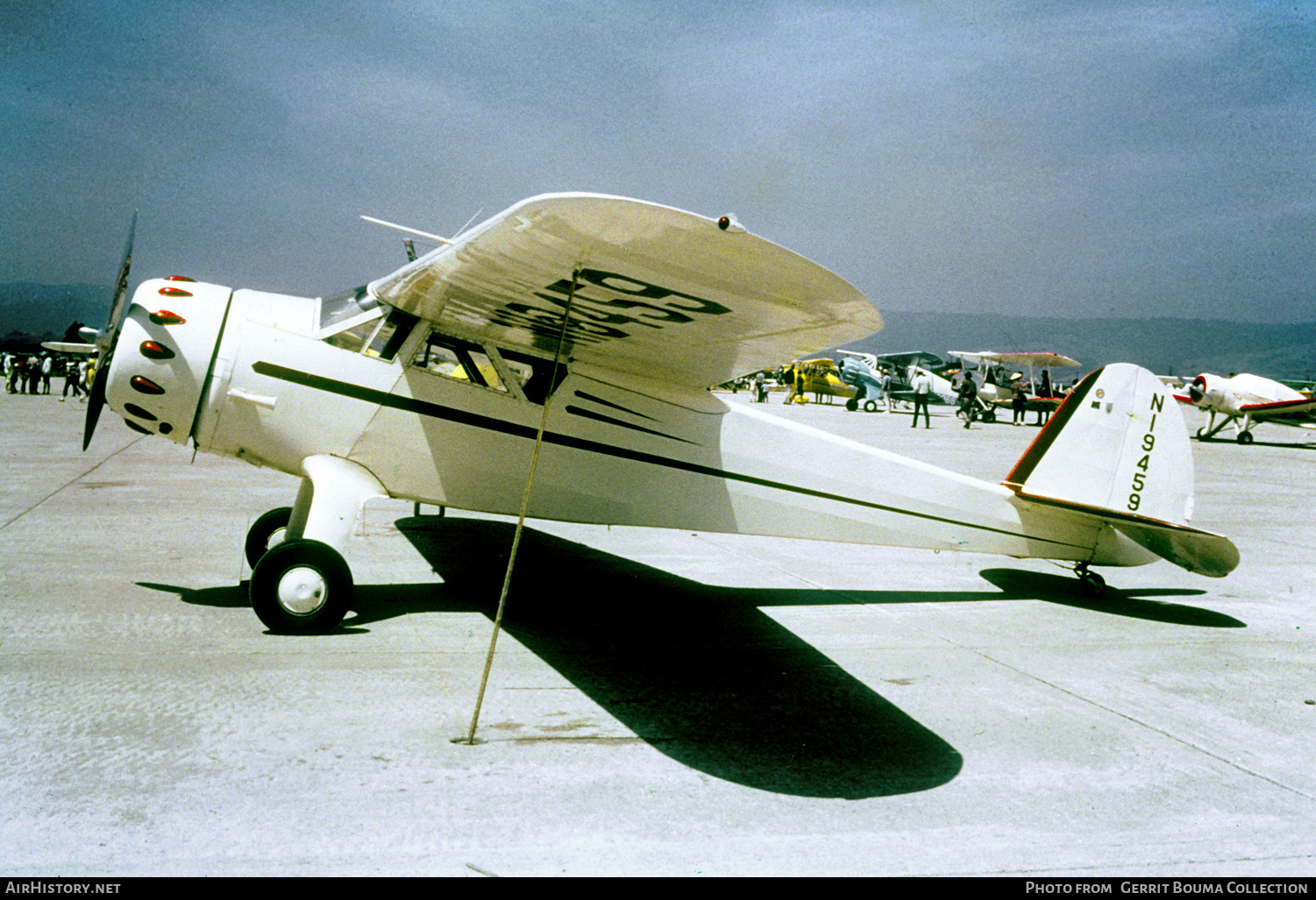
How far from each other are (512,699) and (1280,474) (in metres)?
19.7

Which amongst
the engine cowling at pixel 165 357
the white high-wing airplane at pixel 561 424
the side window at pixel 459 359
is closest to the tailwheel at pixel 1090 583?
the white high-wing airplane at pixel 561 424

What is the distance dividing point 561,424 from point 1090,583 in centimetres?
458

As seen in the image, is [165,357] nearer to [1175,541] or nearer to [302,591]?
[302,591]

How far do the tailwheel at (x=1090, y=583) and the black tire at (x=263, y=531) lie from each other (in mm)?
6133

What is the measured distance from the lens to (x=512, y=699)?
4199 mm

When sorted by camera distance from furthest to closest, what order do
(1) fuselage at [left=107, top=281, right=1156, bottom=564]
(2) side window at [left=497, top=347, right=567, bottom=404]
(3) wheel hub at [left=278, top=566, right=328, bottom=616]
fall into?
(2) side window at [left=497, top=347, right=567, bottom=404], (1) fuselage at [left=107, top=281, right=1156, bottom=564], (3) wheel hub at [left=278, top=566, right=328, bottom=616]

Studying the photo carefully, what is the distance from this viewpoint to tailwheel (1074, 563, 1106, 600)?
23.4 ft

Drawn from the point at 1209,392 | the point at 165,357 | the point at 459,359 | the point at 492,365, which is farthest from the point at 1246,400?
the point at 165,357

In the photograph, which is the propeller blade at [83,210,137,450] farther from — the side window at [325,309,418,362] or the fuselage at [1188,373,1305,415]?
the fuselage at [1188,373,1305,415]

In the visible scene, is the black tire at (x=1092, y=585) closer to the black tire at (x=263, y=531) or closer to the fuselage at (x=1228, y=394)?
the black tire at (x=263, y=531)

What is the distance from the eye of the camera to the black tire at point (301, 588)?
4883 millimetres

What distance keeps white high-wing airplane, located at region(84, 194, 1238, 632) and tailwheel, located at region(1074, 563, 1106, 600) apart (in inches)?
10.7

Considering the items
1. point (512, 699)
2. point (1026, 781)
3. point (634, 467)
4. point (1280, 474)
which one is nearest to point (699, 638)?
point (634, 467)

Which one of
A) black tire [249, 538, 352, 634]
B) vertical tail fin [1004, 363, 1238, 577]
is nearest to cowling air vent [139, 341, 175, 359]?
black tire [249, 538, 352, 634]
